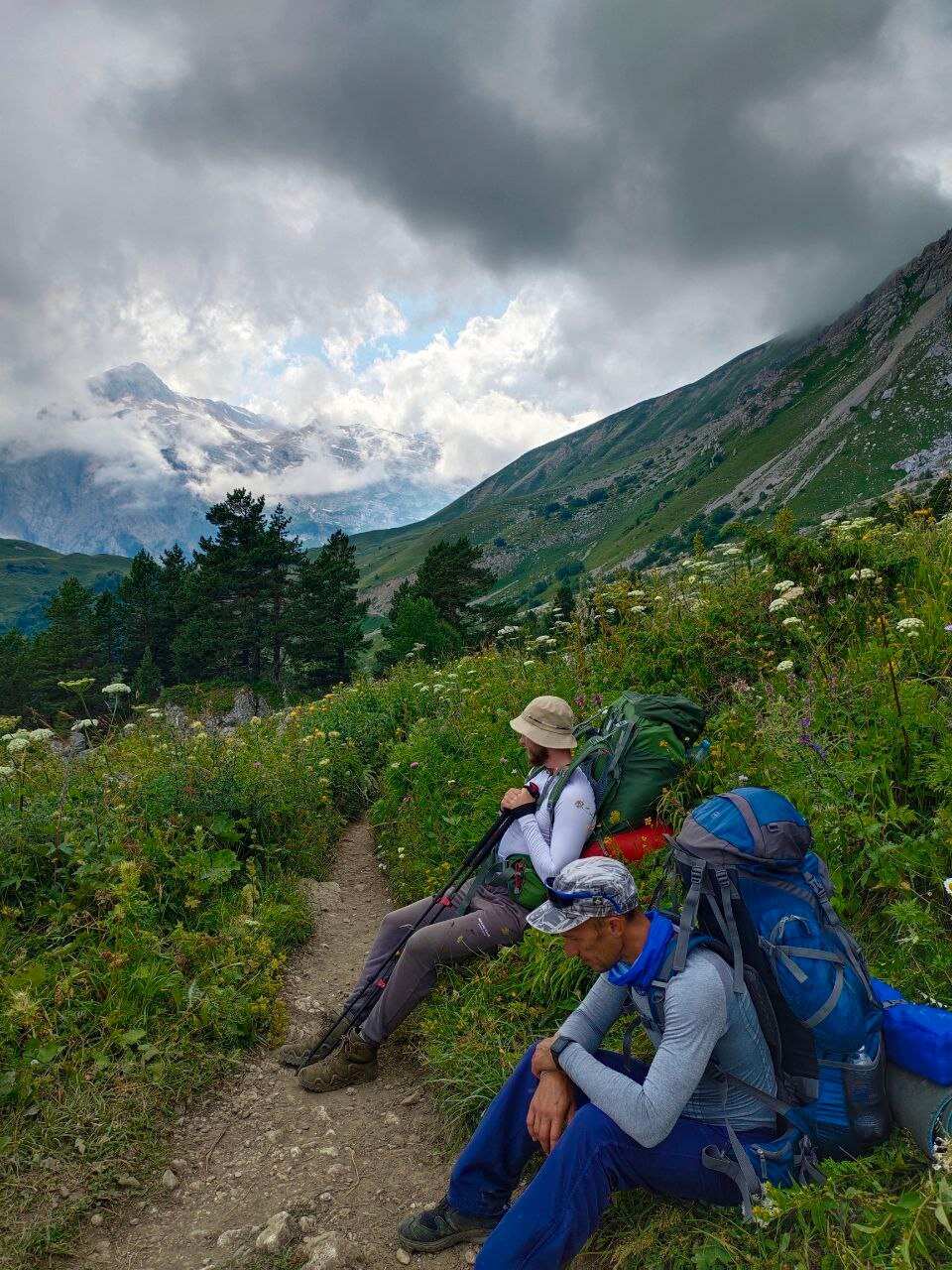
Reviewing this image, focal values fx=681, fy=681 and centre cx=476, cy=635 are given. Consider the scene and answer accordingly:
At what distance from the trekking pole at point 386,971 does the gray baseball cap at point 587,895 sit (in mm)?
2008

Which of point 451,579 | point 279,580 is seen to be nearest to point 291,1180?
point 451,579

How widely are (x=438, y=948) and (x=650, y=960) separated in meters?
2.43

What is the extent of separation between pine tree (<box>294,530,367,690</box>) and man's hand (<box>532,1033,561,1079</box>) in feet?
144

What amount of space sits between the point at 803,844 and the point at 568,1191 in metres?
1.67

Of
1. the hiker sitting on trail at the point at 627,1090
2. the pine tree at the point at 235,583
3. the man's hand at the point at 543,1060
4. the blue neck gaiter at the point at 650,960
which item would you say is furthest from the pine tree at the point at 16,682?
the blue neck gaiter at the point at 650,960

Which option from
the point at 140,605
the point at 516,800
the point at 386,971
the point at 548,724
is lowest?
the point at 386,971

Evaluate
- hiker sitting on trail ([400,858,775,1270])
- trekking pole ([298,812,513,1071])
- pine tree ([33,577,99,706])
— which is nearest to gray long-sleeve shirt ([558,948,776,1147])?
hiker sitting on trail ([400,858,775,1270])

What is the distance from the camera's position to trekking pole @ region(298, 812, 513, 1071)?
15.9 feet

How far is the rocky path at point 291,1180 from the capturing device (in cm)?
337

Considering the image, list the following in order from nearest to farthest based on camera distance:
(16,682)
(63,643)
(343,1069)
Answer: (343,1069) < (63,643) < (16,682)

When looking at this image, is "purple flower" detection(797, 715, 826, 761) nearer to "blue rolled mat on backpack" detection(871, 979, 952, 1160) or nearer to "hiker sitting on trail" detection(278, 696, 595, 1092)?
"hiker sitting on trail" detection(278, 696, 595, 1092)

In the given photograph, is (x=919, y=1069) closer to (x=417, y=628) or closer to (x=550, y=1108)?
(x=550, y=1108)

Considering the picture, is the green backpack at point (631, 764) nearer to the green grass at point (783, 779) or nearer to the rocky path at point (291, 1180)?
the green grass at point (783, 779)

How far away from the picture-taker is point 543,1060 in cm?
307
